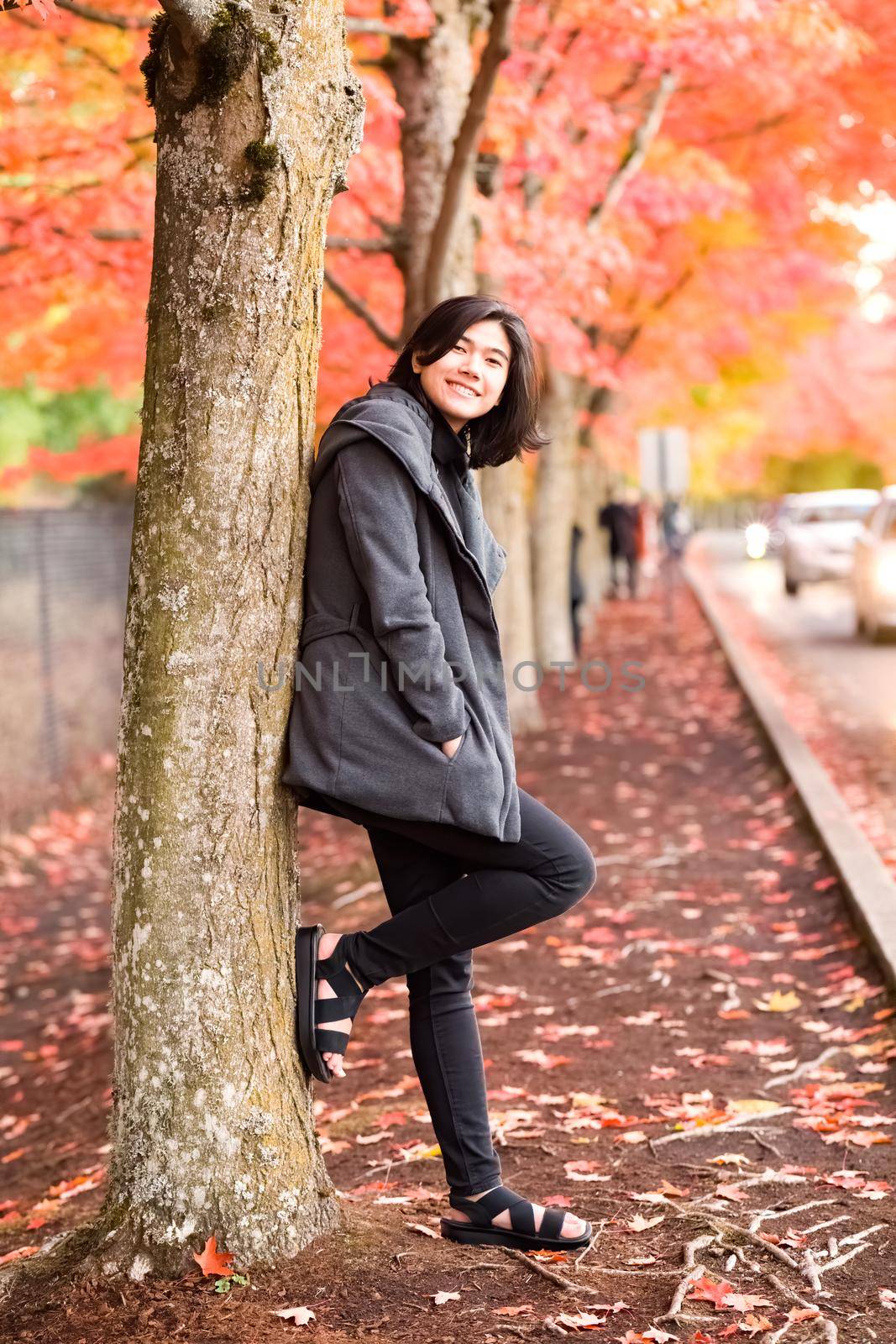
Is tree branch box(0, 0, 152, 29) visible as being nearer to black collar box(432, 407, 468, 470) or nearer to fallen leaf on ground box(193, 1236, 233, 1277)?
black collar box(432, 407, 468, 470)

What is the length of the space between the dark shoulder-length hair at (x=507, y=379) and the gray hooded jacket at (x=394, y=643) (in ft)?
0.49

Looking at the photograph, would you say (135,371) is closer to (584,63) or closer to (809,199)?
(584,63)

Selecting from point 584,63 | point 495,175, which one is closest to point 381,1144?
point 495,175

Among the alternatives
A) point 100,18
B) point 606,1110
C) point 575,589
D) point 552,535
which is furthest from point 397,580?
point 575,589

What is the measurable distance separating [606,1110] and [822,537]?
76.4 feet

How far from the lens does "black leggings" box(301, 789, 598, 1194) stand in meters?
3.45

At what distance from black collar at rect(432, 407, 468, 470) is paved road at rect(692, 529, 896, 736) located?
332 inches

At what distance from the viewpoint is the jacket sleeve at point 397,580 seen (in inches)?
127

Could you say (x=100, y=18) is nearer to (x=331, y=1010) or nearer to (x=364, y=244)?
(x=364, y=244)

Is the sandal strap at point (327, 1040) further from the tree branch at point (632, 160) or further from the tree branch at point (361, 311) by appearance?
the tree branch at point (632, 160)

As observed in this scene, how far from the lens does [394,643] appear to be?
10.6 feet

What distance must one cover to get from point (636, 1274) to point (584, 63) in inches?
→ 480

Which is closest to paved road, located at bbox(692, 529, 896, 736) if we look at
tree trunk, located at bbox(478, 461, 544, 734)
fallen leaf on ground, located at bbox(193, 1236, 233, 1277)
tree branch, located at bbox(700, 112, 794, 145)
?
tree trunk, located at bbox(478, 461, 544, 734)

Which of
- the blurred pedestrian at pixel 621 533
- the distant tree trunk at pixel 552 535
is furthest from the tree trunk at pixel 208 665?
the blurred pedestrian at pixel 621 533
